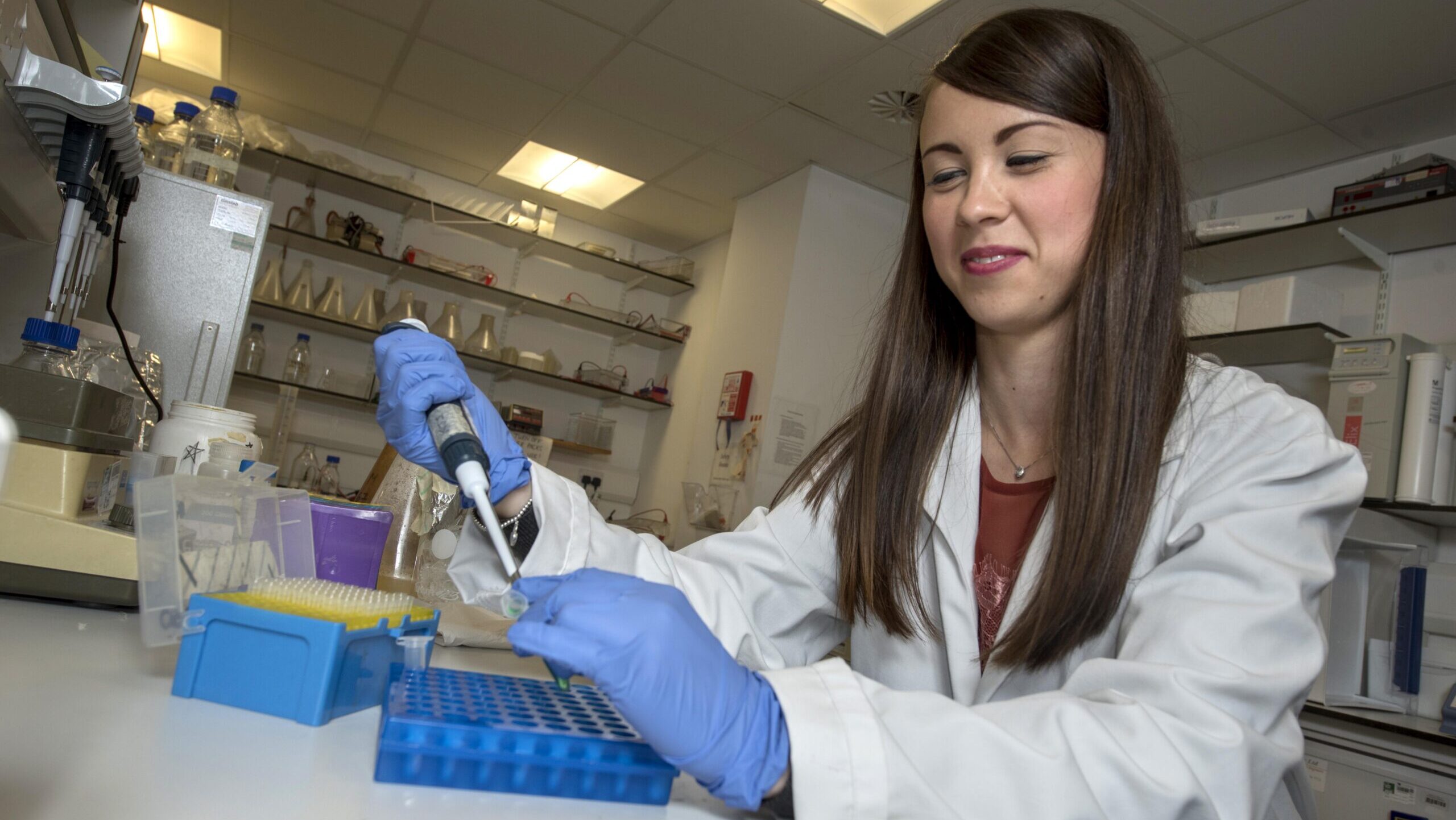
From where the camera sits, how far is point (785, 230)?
3746mm

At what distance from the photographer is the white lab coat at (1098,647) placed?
1.94 ft

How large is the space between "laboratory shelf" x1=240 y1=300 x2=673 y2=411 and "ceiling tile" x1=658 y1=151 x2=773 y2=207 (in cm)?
107

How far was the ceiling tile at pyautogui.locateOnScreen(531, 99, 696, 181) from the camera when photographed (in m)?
3.54

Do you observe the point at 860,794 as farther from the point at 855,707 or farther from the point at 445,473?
the point at 445,473

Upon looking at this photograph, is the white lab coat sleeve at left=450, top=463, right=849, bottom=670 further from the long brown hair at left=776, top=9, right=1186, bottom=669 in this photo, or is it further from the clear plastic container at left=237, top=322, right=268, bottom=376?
the clear plastic container at left=237, top=322, right=268, bottom=376

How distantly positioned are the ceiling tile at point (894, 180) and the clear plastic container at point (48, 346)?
9.59 ft

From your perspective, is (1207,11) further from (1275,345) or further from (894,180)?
(894,180)

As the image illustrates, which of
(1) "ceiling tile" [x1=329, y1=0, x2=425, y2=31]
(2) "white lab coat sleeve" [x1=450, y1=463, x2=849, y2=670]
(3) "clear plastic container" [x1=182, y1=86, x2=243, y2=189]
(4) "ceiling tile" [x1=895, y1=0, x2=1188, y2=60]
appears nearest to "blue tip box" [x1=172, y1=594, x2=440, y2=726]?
(2) "white lab coat sleeve" [x1=450, y1=463, x2=849, y2=670]

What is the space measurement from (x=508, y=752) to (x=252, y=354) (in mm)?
3863

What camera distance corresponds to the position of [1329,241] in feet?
9.19

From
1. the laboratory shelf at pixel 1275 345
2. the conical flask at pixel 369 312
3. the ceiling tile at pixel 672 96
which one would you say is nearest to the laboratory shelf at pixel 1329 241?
the laboratory shelf at pixel 1275 345

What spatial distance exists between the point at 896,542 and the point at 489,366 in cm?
367

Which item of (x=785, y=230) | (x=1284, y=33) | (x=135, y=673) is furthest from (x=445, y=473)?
(x=785, y=230)

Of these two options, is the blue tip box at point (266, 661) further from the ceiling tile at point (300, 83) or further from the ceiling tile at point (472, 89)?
the ceiling tile at point (300, 83)
